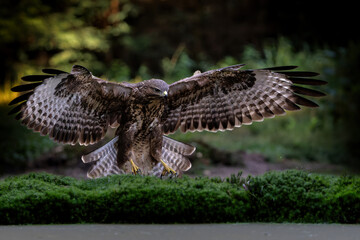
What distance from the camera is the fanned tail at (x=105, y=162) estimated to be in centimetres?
655

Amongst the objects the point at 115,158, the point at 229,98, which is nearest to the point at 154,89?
the point at 229,98

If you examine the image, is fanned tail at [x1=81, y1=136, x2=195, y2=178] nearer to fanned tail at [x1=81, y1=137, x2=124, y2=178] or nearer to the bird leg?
fanned tail at [x1=81, y1=137, x2=124, y2=178]

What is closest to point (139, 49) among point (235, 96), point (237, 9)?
point (237, 9)

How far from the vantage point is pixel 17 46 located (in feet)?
55.7

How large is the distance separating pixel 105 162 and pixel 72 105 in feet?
2.86

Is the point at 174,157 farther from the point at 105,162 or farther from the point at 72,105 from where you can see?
the point at 72,105

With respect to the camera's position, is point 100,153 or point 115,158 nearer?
point 100,153

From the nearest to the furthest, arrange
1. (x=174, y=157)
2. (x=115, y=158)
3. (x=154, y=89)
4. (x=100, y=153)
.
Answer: (x=154, y=89) → (x=100, y=153) → (x=115, y=158) → (x=174, y=157)

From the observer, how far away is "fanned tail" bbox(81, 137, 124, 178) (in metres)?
6.55

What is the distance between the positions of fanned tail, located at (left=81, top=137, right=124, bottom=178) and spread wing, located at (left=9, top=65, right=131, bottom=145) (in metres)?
0.23

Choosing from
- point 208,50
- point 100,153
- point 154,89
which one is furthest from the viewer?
point 208,50

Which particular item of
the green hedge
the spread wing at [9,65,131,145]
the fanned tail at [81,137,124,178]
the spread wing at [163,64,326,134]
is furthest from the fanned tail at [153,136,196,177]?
the green hedge

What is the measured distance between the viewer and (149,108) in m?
6.22

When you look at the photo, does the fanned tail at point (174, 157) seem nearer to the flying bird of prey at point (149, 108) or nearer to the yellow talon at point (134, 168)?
the flying bird of prey at point (149, 108)
